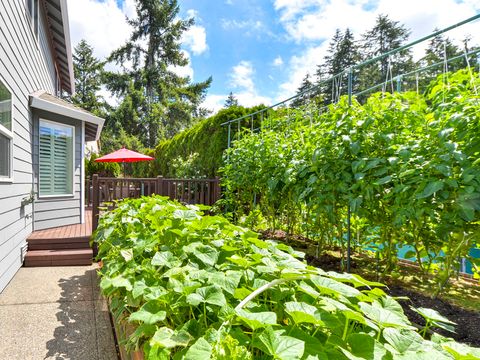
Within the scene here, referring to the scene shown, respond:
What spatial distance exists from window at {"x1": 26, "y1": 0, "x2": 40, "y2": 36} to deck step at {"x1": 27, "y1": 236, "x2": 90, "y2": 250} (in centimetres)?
397

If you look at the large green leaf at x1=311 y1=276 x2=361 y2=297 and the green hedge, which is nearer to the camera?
the large green leaf at x1=311 y1=276 x2=361 y2=297

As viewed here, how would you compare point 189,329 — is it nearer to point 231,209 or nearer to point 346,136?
point 346,136

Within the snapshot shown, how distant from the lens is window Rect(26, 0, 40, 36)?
5344mm

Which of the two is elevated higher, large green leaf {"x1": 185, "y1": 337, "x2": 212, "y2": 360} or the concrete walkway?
large green leaf {"x1": 185, "y1": 337, "x2": 212, "y2": 360}

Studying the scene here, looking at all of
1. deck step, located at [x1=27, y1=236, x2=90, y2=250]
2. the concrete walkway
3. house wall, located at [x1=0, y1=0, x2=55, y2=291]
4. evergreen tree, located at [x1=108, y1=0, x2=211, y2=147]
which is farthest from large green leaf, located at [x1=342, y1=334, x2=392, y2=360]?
evergreen tree, located at [x1=108, y1=0, x2=211, y2=147]

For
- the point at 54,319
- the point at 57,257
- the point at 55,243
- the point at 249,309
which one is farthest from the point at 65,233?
the point at 249,309

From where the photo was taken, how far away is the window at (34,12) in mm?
5344

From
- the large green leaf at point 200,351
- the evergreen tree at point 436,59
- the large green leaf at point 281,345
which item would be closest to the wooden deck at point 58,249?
the large green leaf at point 200,351

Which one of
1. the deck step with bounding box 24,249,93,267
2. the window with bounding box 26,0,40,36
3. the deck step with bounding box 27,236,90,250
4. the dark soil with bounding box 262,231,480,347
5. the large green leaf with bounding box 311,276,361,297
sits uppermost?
the window with bounding box 26,0,40,36

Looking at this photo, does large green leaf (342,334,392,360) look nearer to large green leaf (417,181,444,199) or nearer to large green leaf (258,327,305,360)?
large green leaf (258,327,305,360)

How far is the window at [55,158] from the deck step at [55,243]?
38.2 inches

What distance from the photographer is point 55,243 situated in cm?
467

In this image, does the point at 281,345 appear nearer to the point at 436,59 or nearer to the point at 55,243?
the point at 436,59

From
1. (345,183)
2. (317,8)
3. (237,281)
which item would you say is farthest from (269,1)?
(237,281)
